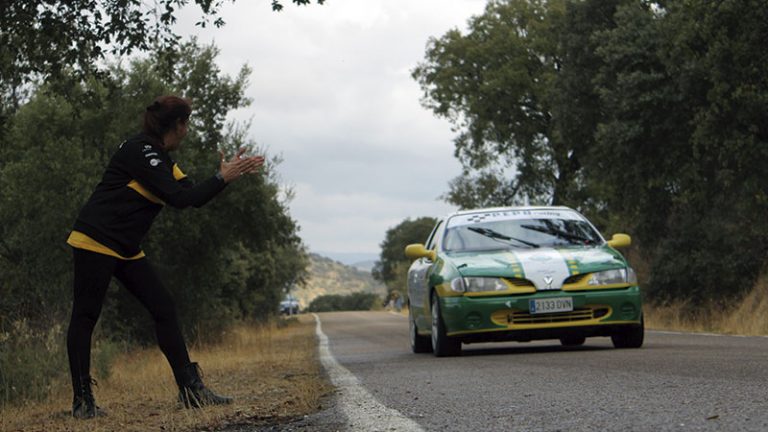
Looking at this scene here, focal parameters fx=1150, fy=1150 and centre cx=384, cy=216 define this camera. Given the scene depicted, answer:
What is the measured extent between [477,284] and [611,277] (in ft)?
4.29

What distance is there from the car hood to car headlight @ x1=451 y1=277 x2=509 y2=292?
0.05m

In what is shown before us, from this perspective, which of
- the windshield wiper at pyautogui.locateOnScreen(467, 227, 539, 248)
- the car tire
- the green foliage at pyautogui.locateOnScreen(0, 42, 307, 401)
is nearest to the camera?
the car tire

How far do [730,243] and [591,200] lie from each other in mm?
19090

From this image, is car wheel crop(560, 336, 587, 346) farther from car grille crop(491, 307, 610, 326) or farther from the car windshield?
car grille crop(491, 307, 610, 326)

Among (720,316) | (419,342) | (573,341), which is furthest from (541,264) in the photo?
(720,316)

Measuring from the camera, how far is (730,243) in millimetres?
23797

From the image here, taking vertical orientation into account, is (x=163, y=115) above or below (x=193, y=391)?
above

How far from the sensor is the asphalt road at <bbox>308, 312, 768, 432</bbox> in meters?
4.96

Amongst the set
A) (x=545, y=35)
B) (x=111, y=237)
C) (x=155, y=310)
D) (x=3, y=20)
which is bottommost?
(x=155, y=310)

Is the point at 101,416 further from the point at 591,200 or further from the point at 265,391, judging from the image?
the point at 591,200

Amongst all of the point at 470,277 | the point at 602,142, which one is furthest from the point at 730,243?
the point at 470,277

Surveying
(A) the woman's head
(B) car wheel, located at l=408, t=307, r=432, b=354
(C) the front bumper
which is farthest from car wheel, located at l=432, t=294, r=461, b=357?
(A) the woman's head

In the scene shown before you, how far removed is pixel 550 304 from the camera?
1084 cm

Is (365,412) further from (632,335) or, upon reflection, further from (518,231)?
(518,231)
